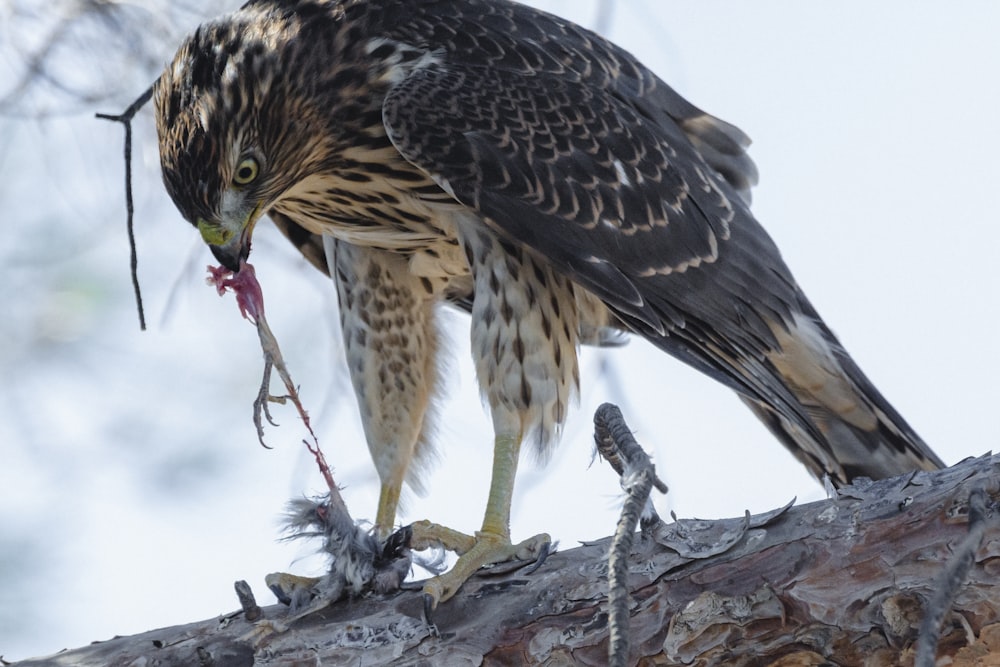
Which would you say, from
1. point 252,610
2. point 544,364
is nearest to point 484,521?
point 544,364

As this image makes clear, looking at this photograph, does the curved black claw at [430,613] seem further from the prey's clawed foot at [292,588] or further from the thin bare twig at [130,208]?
the thin bare twig at [130,208]

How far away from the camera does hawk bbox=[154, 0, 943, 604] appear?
3555 millimetres

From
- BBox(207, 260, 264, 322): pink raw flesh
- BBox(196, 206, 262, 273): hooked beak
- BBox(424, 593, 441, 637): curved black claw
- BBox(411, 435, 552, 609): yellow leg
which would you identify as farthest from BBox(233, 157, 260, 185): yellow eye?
BBox(424, 593, 441, 637): curved black claw

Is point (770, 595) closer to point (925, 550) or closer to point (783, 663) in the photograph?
point (783, 663)

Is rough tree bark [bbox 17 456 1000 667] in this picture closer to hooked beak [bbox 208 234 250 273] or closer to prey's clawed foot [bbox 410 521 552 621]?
prey's clawed foot [bbox 410 521 552 621]

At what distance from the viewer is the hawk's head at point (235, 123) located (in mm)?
3518

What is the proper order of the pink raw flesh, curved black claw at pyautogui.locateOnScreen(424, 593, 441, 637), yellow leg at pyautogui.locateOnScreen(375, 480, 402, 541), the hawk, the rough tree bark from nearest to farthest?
the rough tree bark, curved black claw at pyautogui.locateOnScreen(424, 593, 441, 637), the pink raw flesh, the hawk, yellow leg at pyautogui.locateOnScreen(375, 480, 402, 541)

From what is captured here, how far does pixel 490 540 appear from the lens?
3400 millimetres

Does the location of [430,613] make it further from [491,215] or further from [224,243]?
[224,243]

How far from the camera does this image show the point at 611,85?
425cm

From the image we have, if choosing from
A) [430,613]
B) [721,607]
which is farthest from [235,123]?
[721,607]

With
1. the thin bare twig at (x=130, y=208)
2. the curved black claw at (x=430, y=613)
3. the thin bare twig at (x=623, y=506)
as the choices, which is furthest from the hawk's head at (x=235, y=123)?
the thin bare twig at (x=623, y=506)

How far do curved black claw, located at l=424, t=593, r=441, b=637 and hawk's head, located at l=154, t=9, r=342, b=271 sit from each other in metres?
1.12

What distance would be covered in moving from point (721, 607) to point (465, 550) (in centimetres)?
99
